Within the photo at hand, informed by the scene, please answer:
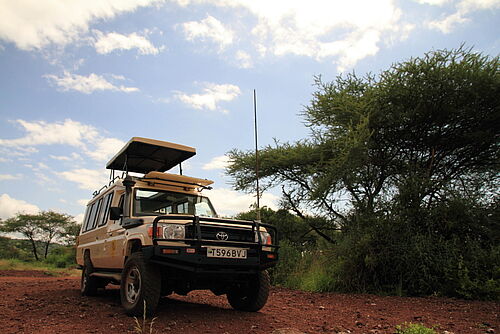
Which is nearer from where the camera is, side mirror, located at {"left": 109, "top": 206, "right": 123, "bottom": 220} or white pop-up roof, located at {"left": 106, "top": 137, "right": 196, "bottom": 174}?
side mirror, located at {"left": 109, "top": 206, "right": 123, "bottom": 220}

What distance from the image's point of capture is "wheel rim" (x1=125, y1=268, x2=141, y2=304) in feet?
19.4

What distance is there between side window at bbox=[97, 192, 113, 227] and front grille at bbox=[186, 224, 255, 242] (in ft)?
9.65

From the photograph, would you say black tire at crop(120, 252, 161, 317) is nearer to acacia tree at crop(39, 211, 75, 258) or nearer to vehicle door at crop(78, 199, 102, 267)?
vehicle door at crop(78, 199, 102, 267)

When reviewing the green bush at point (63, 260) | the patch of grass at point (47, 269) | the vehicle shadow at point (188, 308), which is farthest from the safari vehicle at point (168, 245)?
the green bush at point (63, 260)

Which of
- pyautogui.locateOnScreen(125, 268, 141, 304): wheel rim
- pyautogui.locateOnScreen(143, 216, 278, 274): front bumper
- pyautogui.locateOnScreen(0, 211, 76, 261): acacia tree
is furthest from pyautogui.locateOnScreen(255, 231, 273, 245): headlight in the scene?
pyautogui.locateOnScreen(0, 211, 76, 261): acacia tree

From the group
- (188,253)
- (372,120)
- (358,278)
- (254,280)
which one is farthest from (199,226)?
(372,120)

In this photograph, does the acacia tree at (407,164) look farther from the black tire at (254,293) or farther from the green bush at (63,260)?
the green bush at (63,260)

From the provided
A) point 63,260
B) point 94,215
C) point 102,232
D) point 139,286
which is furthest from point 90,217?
point 63,260

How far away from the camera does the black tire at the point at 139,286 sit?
5.54 metres

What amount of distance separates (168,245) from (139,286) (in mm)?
723

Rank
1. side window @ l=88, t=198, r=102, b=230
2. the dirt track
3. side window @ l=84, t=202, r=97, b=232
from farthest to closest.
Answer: side window @ l=84, t=202, r=97, b=232 → side window @ l=88, t=198, r=102, b=230 → the dirt track

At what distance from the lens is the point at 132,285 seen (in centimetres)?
600

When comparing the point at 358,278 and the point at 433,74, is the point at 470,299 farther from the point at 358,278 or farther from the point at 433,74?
the point at 433,74

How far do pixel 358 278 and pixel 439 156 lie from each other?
24.1 ft
